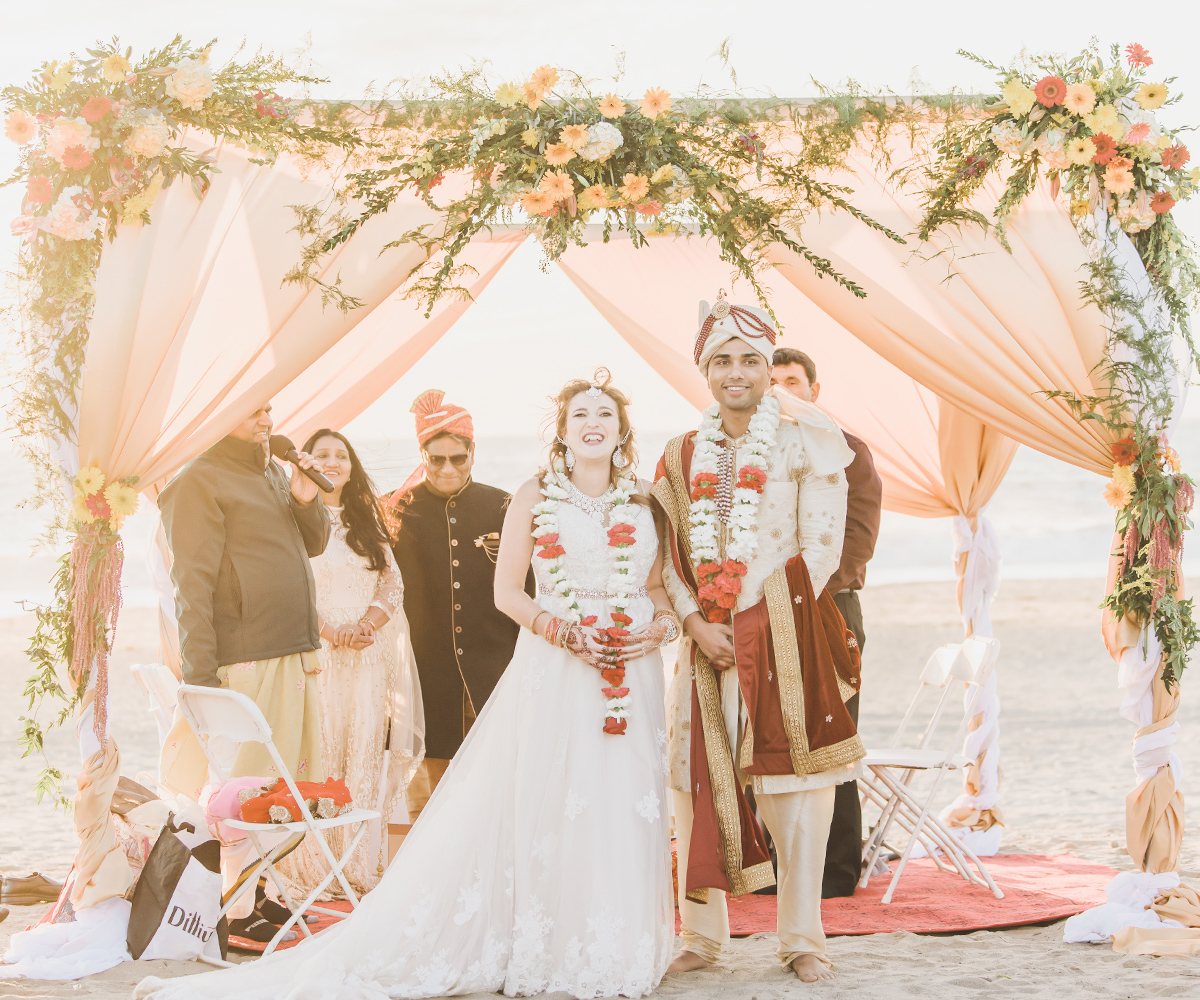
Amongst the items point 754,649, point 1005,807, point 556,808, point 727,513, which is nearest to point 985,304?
point 727,513

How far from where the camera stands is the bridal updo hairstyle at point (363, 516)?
4867mm

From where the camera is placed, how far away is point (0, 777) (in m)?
8.08

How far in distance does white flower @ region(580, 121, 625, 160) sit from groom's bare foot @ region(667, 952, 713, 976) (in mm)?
2707

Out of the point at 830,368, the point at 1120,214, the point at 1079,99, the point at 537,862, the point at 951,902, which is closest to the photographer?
the point at 537,862

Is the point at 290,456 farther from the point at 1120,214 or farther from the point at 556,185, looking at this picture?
the point at 1120,214

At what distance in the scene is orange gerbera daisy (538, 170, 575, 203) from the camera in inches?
161

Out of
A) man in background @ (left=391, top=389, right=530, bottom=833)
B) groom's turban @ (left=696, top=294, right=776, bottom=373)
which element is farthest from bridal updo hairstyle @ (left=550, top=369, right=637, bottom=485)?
man in background @ (left=391, top=389, right=530, bottom=833)

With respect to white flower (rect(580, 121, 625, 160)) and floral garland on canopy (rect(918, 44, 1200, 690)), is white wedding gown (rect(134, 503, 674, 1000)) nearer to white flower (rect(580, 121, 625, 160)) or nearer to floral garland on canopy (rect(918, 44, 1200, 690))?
white flower (rect(580, 121, 625, 160))

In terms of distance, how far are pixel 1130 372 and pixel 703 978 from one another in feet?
8.52

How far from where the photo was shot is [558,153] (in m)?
4.11

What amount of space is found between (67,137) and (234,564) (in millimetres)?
1575

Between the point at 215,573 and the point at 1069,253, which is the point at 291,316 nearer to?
the point at 215,573

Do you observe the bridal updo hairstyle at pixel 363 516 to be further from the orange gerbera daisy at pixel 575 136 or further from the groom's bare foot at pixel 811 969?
the groom's bare foot at pixel 811 969

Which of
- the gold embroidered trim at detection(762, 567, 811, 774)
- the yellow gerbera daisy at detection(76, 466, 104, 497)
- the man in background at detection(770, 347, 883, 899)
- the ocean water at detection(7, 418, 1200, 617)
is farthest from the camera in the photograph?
the ocean water at detection(7, 418, 1200, 617)
